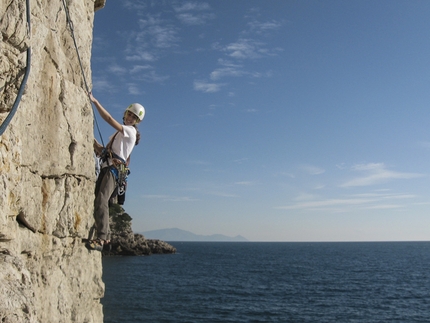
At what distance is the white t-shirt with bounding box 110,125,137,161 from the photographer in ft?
19.0

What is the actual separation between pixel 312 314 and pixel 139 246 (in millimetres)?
77014

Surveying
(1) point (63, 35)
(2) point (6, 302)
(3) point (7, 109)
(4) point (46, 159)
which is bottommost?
(2) point (6, 302)

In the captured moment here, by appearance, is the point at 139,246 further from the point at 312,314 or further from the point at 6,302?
the point at 6,302

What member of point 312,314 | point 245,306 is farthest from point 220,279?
point 312,314

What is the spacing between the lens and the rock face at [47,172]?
140 inches

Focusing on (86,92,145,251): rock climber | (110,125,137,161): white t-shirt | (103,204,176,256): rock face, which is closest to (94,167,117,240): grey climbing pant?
(86,92,145,251): rock climber

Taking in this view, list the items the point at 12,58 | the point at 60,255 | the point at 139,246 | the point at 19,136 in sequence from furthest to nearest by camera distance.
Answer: the point at 139,246, the point at 60,255, the point at 19,136, the point at 12,58

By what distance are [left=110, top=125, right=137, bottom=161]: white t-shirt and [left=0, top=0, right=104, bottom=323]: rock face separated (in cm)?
41

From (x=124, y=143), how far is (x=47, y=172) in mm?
1460

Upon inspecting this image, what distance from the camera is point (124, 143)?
19.3ft

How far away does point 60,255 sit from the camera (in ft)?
16.0

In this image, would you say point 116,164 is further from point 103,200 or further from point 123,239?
point 123,239

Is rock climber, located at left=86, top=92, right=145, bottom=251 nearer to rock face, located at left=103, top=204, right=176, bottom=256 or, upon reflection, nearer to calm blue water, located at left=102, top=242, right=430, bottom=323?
calm blue water, located at left=102, top=242, right=430, bottom=323

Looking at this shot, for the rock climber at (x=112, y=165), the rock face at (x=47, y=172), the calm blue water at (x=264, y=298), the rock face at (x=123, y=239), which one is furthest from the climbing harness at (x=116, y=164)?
the rock face at (x=123, y=239)
